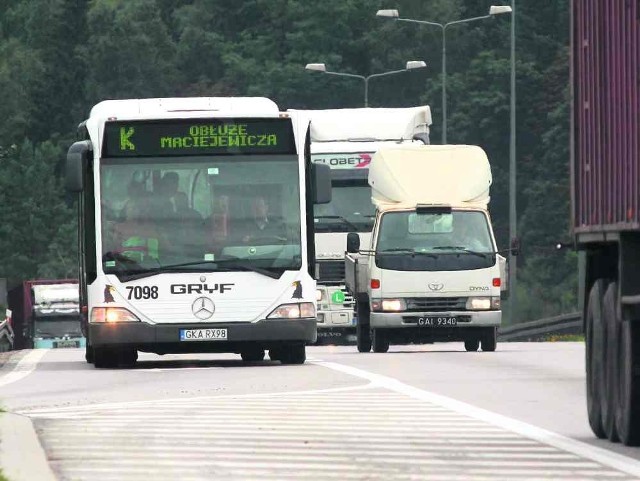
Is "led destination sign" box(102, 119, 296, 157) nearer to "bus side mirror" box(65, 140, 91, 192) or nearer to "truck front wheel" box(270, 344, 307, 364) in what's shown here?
"bus side mirror" box(65, 140, 91, 192)

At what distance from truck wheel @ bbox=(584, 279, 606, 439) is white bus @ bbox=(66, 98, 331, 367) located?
1123 cm

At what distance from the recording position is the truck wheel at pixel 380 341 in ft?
113

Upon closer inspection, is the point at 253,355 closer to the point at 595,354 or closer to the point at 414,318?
the point at 414,318

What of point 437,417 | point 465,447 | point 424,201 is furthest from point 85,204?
point 465,447

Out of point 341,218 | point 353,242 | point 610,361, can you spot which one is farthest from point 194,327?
point 341,218

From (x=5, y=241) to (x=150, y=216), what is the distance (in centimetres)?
10011

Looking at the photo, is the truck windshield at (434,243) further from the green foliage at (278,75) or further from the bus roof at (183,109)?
the green foliage at (278,75)

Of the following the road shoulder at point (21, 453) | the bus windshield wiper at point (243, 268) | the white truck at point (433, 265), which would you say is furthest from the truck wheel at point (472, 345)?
the road shoulder at point (21, 453)

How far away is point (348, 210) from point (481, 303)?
21.4ft

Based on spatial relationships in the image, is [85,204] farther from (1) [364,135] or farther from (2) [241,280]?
(1) [364,135]

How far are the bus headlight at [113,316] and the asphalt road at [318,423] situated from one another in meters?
0.57

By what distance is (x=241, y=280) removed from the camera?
27031 mm

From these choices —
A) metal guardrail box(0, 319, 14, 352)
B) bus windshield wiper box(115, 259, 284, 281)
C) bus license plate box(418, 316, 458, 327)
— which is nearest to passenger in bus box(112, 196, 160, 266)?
bus windshield wiper box(115, 259, 284, 281)

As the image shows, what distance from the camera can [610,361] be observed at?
595 inches
